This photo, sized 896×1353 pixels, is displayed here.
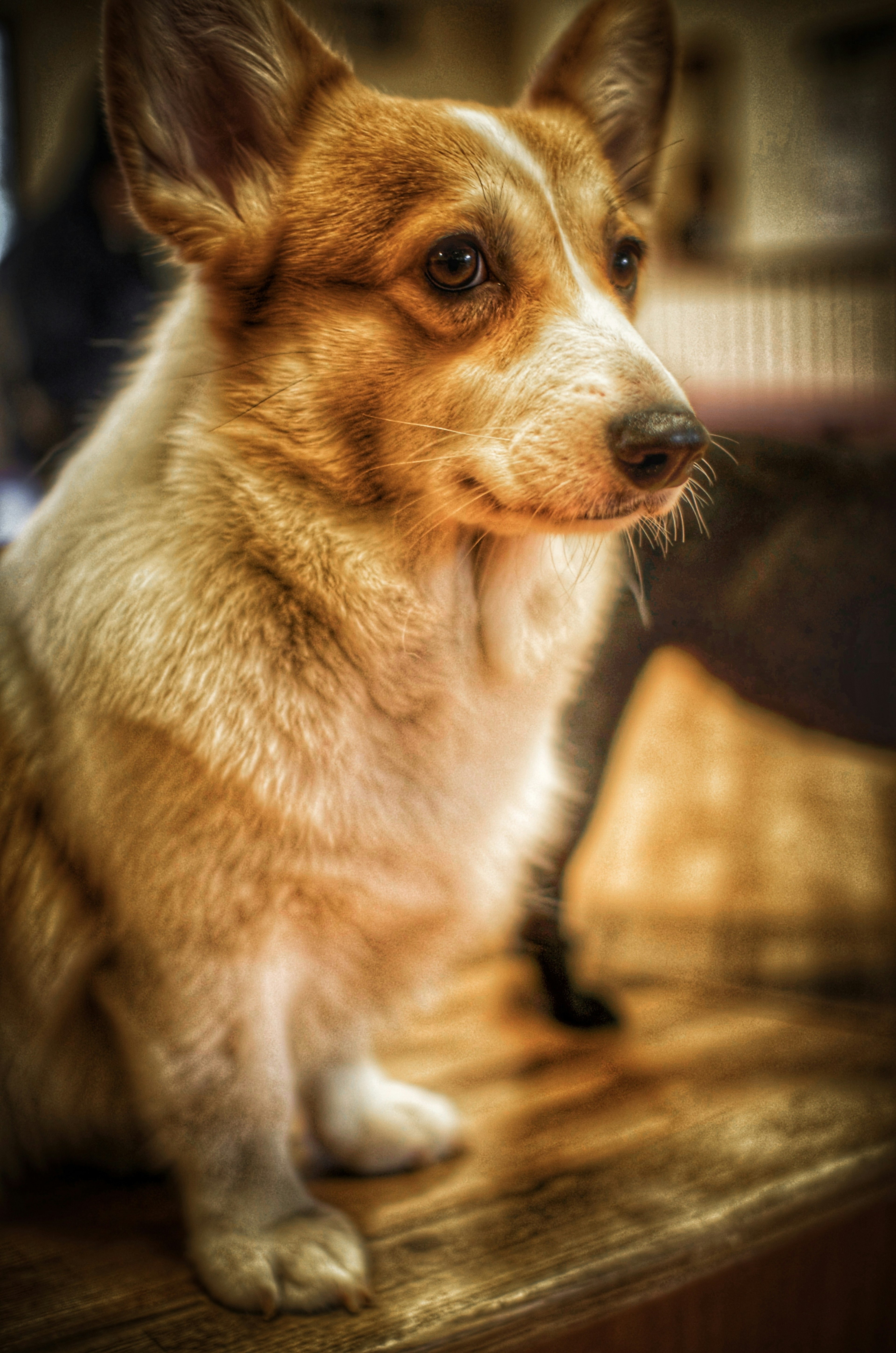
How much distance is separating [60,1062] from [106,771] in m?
0.25

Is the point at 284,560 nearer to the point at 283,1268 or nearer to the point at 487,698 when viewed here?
the point at 487,698

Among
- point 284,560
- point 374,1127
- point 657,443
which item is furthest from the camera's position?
point 374,1127

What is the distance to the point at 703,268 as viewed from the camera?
37.0 inches

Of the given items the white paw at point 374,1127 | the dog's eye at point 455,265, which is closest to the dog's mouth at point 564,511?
the dog's eye at point 455,265

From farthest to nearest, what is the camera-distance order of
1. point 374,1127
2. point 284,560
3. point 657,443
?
point 374,1127
point 284,560
point 657,443

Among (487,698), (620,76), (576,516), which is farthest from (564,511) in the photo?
(620,76)

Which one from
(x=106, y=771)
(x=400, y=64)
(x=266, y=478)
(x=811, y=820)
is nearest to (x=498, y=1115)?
(x=106, y=771)

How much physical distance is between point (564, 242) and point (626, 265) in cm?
8

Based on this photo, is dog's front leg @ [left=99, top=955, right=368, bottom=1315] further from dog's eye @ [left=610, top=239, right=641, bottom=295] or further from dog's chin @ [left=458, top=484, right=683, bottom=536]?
dog's eye @ [left=610, top=239, right=641, bottom=295]

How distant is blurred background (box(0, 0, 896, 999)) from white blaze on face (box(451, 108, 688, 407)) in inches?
3.8

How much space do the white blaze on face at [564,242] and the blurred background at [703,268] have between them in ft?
0.32

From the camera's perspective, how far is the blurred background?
68 cm

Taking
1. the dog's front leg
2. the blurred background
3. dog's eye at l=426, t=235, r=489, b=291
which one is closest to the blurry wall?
the blurred background

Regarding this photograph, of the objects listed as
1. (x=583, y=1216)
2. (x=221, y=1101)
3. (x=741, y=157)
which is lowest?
(x=583, y=1216)
